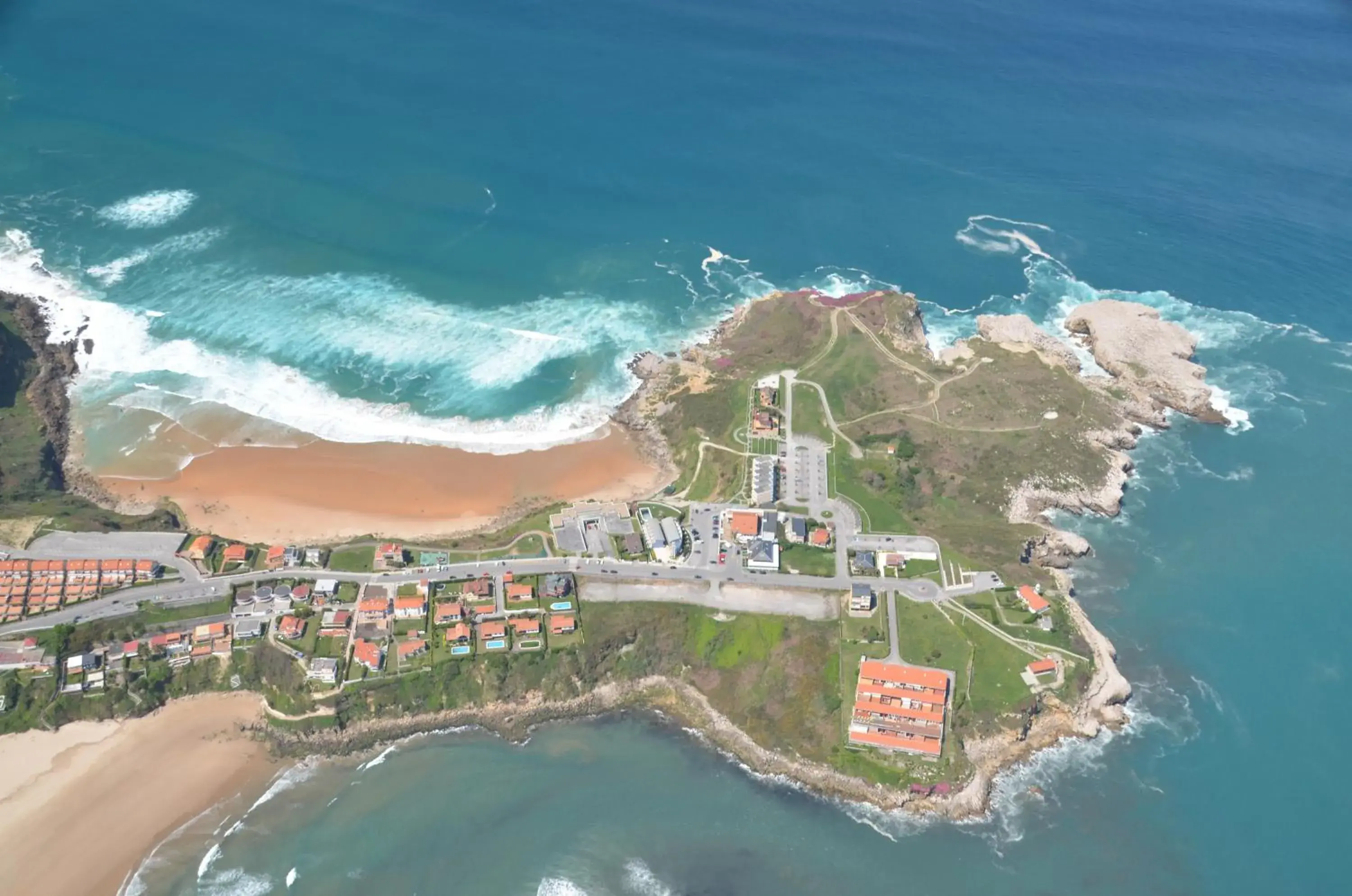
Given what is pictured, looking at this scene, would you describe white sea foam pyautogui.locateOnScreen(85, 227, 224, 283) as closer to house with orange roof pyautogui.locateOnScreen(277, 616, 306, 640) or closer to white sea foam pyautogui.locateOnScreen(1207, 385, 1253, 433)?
house with orange roof pyautogui.locateOnScreen(277, 616, 306, 640)

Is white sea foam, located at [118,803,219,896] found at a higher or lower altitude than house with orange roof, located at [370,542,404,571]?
lower

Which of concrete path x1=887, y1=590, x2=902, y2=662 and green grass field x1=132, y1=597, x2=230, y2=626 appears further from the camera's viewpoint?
green grass field x1=132, y1=597, x2=230, y2=626

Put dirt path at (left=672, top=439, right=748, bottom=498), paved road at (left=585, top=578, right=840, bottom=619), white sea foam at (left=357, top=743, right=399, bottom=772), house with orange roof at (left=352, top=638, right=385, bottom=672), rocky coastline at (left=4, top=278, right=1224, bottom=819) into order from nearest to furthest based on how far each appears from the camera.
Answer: rocky coastline at (left=4, top=278, right=1224, bottom=819)
white sea foam at (left=357, top=743, right=399, bottom=772)
house with orange roof at (left=352, top=638, right=385, bottom=672)
paved road at (left=585, top=578, right=840, bottom=619)
dirt path at (left=672, top=439, right=748, bottom=498)

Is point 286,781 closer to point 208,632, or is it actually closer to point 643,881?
point 208,632

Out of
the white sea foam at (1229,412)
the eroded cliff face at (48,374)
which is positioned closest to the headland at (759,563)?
the white sea foam at (1229,412)

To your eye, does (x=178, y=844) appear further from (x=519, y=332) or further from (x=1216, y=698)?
(x=1216, y=698)

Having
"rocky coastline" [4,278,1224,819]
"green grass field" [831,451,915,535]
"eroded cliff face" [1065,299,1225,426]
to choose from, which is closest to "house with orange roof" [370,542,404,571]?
"rocky coastline" [4,278,1224,819]

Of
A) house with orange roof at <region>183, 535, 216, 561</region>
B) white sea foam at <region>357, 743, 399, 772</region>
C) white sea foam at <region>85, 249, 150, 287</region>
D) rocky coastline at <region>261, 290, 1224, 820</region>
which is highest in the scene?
white sea foam at <region>85, 249, 150, 287</region>

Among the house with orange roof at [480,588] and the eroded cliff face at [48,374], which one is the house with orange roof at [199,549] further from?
the house with orange roof at [480,588]
